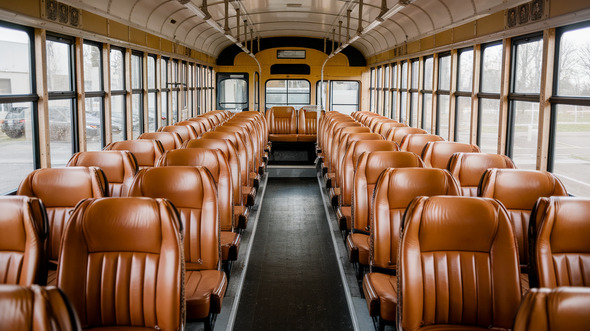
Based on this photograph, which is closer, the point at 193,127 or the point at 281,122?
the point at 193,127

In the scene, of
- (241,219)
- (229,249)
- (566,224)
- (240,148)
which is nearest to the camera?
(566,224)

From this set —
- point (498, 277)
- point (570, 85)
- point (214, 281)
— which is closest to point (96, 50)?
point (214, 281)

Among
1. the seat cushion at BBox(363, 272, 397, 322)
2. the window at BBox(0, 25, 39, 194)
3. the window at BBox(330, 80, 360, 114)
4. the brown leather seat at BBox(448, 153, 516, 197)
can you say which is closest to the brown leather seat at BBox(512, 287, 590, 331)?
the seat cushion at BBox(363, 272, 397, 322)

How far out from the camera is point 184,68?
1316cm

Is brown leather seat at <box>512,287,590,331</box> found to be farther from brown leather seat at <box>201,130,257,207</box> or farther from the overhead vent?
the overhead vent

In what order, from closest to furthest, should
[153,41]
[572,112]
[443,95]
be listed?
[572,112] < [443,95] < [153,41]

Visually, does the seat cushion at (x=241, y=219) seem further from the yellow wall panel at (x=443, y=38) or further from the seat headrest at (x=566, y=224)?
the yellow wall panel at (x=443, y=38)

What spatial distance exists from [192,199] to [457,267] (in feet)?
5.90

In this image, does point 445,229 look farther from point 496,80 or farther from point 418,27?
point 418,27

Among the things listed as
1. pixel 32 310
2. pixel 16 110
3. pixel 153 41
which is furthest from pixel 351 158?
pixel 153 41

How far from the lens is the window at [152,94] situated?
10.1 meters

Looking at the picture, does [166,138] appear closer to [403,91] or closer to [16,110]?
[16,110]

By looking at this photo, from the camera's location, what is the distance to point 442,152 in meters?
5.46

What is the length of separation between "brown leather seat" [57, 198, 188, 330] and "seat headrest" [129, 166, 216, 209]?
977 millimetres
